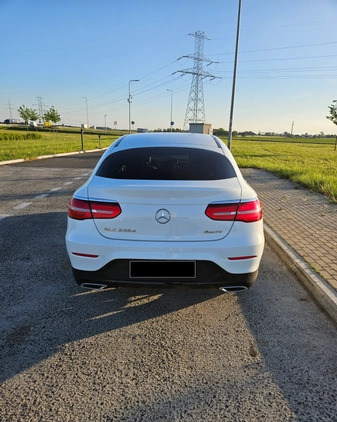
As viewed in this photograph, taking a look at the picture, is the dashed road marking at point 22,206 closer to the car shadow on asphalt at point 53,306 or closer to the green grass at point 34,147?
the car shadow on asphalt at point 53,306

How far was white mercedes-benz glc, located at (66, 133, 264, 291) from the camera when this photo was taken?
249 cm

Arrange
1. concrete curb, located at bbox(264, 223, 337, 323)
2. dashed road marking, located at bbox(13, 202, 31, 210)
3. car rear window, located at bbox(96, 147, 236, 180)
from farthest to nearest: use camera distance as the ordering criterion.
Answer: dashed road marking, located at bbox(13, 202, 31, 210)
concrete curb, located at bbox(264, 223, 337, 323)
car rear window, located at bbox(96, 147, 236, 180)

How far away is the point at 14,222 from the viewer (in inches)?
228

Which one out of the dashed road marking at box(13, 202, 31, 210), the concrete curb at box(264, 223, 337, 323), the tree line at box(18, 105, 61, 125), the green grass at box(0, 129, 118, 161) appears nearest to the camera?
the concrete curb at box(264, 223, 337, 323)

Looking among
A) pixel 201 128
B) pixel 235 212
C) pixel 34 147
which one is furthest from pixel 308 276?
pixel 201 128

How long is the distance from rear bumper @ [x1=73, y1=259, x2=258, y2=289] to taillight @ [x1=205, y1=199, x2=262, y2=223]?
0.38m

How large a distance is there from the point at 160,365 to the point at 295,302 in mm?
1677

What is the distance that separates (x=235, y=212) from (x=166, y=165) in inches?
34.3

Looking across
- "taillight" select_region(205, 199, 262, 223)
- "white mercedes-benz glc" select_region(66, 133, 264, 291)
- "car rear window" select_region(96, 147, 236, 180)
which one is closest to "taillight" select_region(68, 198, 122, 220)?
"white mercedes-benz glc" select_region(66, 133, 264, 291)

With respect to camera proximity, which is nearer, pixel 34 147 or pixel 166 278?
pixel 166 278

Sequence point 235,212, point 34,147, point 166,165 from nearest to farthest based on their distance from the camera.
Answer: point 235,212 → point 166,165 → point 34,147

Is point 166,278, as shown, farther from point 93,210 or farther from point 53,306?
point 53,306

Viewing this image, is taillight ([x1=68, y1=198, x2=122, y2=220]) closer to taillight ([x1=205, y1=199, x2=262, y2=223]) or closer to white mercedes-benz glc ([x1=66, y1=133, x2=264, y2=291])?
white mercedes-benz glc ([x1=66, y1=133, x2=264, y2=291])

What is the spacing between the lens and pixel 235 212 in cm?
255
